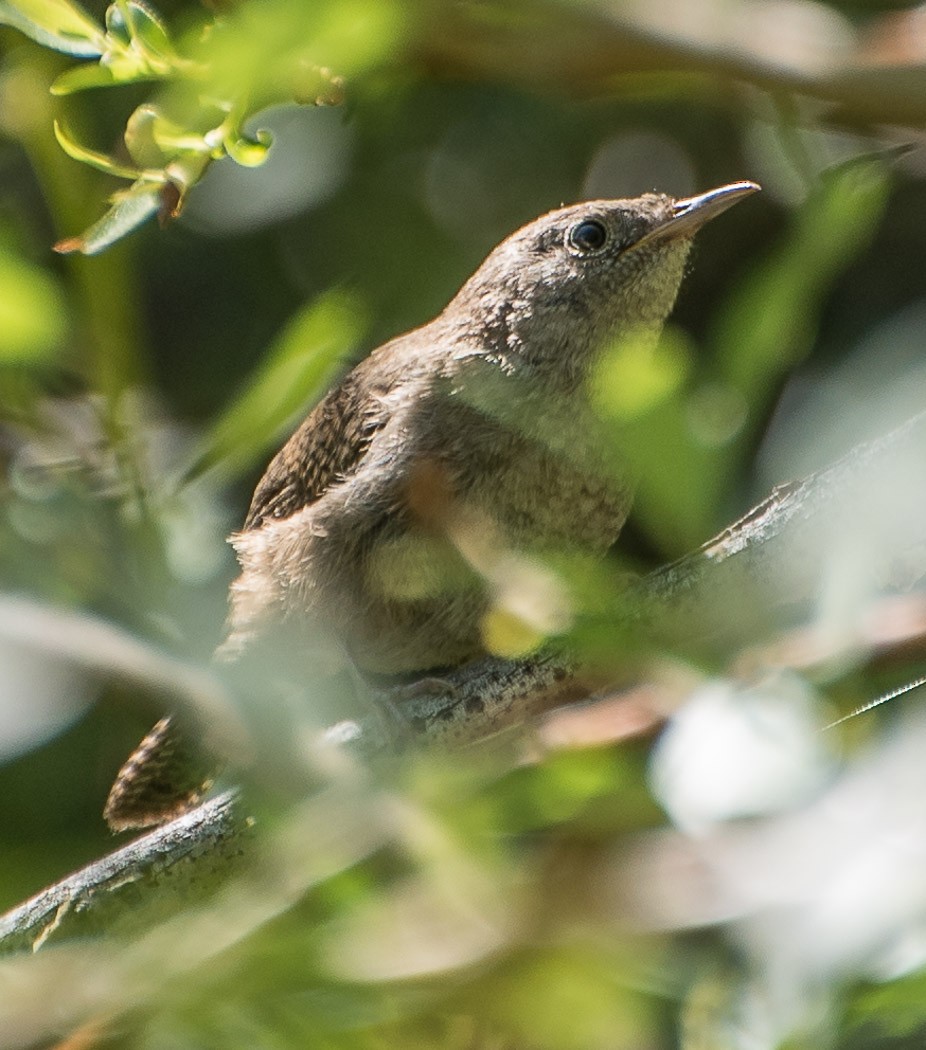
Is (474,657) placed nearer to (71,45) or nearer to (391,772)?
(391,772)

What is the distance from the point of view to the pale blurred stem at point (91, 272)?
2.65 metres

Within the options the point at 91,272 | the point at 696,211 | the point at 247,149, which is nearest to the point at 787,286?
the point at 247,149

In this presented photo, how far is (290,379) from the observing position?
2.56 meters

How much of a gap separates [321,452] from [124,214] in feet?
6.53

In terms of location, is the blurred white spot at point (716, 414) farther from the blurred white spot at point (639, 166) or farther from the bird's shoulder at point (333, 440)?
the blurred white spot at point (639, 166)

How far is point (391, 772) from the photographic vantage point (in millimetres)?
2240

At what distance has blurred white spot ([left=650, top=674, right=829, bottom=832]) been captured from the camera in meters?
1.72

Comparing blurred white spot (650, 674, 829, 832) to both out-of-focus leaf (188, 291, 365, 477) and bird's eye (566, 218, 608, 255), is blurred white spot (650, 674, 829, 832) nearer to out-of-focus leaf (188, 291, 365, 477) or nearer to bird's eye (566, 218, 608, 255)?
out-of-focus leaf (188, 291, 365, 477)

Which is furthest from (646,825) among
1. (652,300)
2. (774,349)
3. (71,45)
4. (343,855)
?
(652,300)

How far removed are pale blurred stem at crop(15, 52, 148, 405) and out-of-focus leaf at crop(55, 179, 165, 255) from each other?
0.67 m

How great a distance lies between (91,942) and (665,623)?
93 cm

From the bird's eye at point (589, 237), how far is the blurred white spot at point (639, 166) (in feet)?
3.29

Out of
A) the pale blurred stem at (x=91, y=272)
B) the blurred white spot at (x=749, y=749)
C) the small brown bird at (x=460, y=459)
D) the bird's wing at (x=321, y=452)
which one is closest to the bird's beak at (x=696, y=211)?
the small brown bird at (x=460, y=459)

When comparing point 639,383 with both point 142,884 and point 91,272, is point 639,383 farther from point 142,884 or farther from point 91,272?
point 91,272
